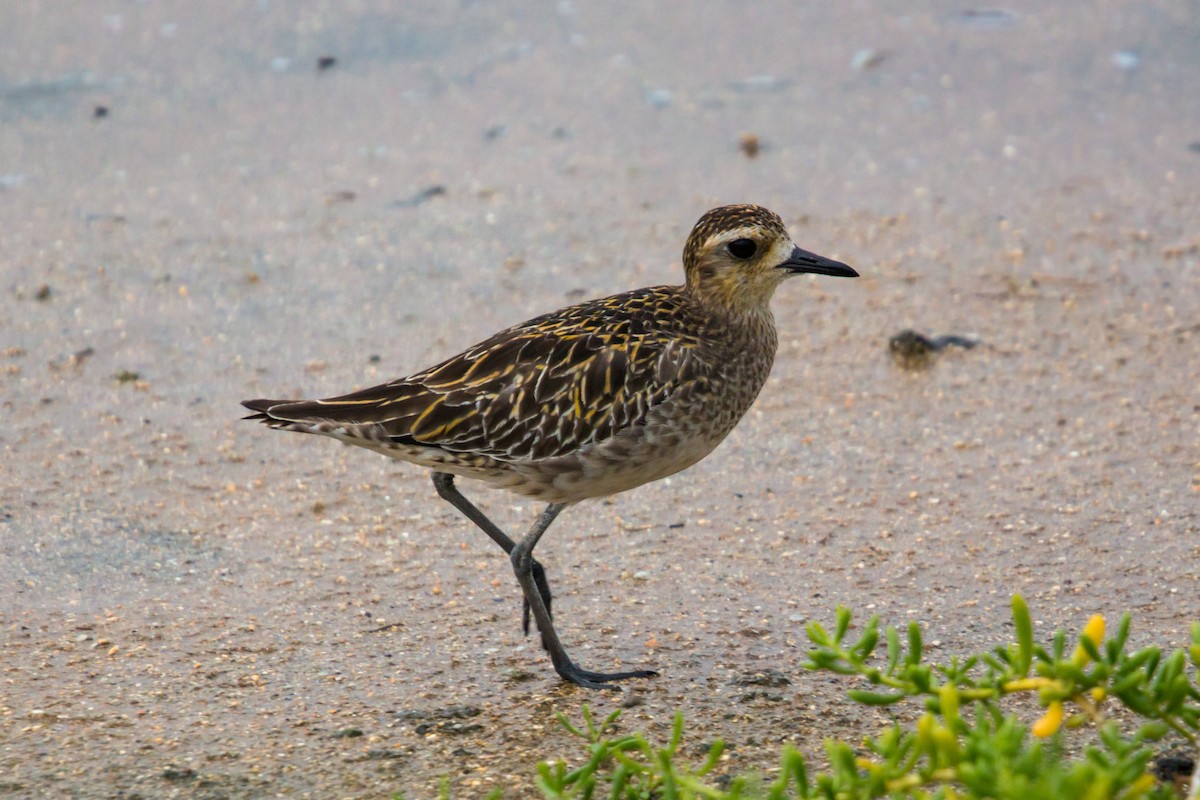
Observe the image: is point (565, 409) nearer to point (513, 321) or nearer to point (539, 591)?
point (539, 591)

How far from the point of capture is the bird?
634cm

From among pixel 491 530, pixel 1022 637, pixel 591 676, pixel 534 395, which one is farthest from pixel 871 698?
pixel 491 530

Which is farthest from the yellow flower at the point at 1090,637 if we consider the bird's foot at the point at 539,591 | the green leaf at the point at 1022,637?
the bird's foot at the point at 539,591

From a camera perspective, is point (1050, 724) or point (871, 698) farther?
point (871, 698)

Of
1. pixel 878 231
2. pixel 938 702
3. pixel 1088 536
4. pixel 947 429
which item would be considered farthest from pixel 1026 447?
pixel 938 702

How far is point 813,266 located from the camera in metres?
6.81

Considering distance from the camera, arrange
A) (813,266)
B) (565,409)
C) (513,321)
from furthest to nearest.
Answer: (513,321), (813,266), (565,409)

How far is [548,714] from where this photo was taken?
5973 mm

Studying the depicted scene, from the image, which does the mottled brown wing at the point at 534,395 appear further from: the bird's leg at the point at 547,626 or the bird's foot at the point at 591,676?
the bird's foot at the point at 591,676

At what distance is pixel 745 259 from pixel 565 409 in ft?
3.52

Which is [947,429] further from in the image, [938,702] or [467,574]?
[938,702]

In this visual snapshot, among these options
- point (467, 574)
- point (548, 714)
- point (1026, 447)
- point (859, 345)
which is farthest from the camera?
point (859, 345)

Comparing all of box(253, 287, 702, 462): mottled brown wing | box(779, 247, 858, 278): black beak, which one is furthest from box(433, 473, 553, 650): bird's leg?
box(779, 247, 858, 278): black beak

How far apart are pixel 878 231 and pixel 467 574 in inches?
173
